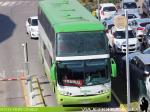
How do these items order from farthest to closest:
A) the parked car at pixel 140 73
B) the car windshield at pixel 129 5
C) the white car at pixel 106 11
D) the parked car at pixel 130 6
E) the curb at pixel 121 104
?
the car windshield at pixel 129 5 < the parked car at pixel 130 6 < the white car at pixel 106 11 < the curb at pixel 121 104 < the parked car at pixel 140 73

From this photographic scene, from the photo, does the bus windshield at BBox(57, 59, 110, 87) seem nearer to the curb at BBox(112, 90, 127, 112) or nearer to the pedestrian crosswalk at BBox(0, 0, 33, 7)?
the curb at BBox(112, 90, 127, 112)

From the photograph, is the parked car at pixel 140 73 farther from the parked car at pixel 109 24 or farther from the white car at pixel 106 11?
the white car at pixel 106 11

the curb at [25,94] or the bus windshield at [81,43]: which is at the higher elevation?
the bus windshield at [81,43]

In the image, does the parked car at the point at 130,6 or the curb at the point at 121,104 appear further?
the parked car at the point at 130,6

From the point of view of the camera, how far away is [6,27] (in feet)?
153

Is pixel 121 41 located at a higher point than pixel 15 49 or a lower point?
higher

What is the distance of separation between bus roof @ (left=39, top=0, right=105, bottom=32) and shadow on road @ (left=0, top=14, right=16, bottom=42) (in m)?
11.6

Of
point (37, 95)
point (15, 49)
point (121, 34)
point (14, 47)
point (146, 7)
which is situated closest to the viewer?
point (37, 95)

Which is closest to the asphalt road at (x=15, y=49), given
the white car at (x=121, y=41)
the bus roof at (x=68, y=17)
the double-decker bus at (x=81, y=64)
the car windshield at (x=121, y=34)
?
the double-decker bus at (x=81, y=64)

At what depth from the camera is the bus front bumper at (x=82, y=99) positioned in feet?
81.3

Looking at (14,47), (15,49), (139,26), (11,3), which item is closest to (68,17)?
(15,49)

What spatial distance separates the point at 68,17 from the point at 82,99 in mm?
4183

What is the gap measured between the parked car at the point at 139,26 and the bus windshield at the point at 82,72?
14763 millimetres

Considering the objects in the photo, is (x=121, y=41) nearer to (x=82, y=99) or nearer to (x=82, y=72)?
(x=82, y=72)
